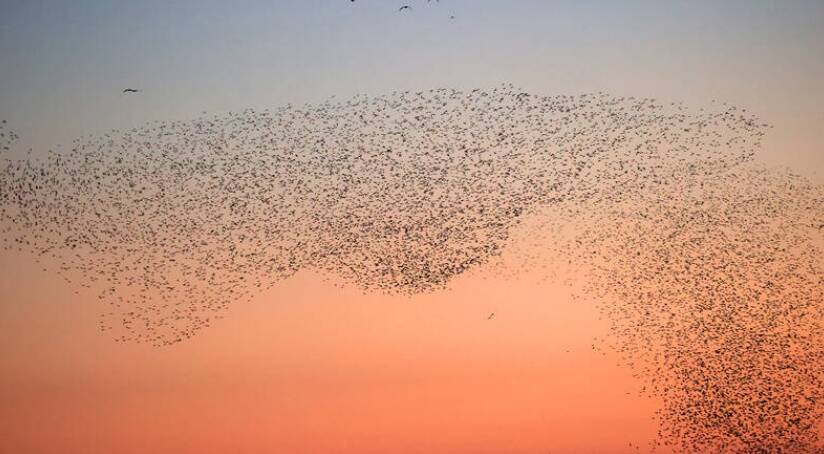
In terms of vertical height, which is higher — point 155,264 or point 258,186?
point 258,186

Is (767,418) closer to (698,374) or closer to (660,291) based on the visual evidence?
(698,374)

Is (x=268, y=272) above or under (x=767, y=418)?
above

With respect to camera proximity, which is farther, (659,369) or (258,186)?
(258,186)

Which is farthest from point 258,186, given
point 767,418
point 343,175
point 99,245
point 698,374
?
point 767,418

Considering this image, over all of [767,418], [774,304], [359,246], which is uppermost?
[359,246]

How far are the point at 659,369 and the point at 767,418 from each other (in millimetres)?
1452

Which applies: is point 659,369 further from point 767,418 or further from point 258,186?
point 258,186

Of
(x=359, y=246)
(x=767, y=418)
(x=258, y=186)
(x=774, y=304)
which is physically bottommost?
(x=767, y=418)

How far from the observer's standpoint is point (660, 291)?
1141 centimetres

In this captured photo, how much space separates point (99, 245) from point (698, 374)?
25.0 feet

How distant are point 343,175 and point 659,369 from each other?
4583 millimetres

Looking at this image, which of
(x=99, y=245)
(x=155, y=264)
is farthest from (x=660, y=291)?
(x=99, y=245)

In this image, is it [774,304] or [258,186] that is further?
[258,186]

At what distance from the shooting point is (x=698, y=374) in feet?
36.8
